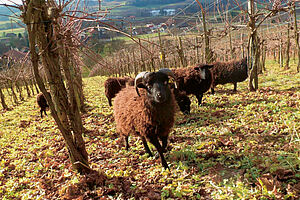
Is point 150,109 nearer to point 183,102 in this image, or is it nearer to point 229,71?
point 183,102

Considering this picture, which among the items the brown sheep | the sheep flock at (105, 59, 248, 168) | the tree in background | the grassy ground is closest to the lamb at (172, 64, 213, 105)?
the brown sheep

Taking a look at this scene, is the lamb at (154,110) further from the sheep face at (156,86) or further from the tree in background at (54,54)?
the tree in background at (54,54)

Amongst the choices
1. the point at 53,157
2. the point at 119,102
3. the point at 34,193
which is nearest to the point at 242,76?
the point at 119,102

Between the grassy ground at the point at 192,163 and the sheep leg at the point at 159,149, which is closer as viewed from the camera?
the grassy ground at the point at 192,163

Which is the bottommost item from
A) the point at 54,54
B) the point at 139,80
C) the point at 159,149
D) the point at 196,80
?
the point at 159,149

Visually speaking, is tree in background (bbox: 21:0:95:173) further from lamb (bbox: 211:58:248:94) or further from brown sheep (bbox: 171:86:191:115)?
lamb (bbox: 211:58:248:94)

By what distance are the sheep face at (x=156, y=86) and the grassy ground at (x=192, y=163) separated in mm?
1603

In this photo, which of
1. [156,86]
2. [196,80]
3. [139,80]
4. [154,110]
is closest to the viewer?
[156,86]

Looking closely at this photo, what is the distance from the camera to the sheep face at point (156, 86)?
421 cm

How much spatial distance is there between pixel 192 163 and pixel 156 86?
196cm

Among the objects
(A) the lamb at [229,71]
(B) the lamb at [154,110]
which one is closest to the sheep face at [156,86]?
(B) the lamb at [154,110]

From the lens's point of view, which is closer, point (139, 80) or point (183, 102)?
point (139, 80)

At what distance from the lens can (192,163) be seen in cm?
442

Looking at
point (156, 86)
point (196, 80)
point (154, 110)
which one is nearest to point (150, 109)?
point (154, 110)
